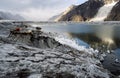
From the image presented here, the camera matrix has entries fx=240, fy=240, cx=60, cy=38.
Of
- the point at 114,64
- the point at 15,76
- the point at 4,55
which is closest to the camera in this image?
the point at 15,76

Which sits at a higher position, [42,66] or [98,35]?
[42,66]

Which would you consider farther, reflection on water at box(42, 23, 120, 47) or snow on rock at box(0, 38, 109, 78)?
reflection on water at box(42, 23, 120, 47)

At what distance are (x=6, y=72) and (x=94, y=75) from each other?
5647mm

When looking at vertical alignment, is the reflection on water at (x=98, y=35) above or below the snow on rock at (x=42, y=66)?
below

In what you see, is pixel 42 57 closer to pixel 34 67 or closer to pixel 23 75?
pixel 34 67

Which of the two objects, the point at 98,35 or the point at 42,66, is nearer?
the point at 42,66

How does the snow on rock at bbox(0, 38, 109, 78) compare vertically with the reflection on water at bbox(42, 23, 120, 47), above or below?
above

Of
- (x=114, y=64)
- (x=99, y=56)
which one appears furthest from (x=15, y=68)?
(x=99, y=56)

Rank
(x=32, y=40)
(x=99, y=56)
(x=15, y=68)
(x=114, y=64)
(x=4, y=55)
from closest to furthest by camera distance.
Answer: (x=15, y=68) → (x=4, y=55) → (x=114, y=64) → (x=99, y=56) → (x=32, y=40)

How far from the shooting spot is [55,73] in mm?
15148

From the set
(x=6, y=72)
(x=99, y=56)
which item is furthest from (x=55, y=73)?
(x=99, y=56)

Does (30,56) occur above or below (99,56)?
above

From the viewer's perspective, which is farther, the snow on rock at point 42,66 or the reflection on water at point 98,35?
the reflection on water at point 98,35

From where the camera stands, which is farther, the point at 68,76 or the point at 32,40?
the point at 32,40
